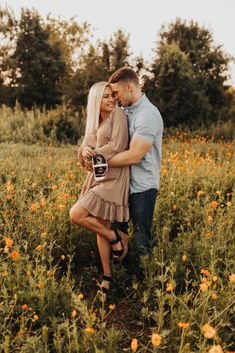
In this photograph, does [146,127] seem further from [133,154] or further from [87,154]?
[87,154]

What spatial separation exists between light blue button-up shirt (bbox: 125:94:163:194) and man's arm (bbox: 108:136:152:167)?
0.08 metres

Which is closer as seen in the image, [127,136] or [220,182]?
[127,136]

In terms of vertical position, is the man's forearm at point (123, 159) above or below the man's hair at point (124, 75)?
below

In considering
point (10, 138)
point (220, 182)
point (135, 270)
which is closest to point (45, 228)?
point (135, 270)

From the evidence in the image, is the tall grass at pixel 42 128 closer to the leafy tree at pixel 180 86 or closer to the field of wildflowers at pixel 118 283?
the leafy tree at pixel 180 86

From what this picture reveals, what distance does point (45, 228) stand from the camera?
13.1ft

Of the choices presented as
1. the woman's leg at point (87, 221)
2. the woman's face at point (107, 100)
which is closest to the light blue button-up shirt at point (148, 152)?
the woman's face at point (107, 100)

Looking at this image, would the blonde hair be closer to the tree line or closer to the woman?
the woman

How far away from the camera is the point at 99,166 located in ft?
11.2

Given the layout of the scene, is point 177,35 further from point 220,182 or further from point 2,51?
point 220,182

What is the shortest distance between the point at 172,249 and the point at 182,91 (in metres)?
13.7

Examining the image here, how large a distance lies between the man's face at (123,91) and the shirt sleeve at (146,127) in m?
0.25

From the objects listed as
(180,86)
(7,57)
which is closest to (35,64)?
(7,57)

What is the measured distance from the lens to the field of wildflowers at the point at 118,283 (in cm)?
258
